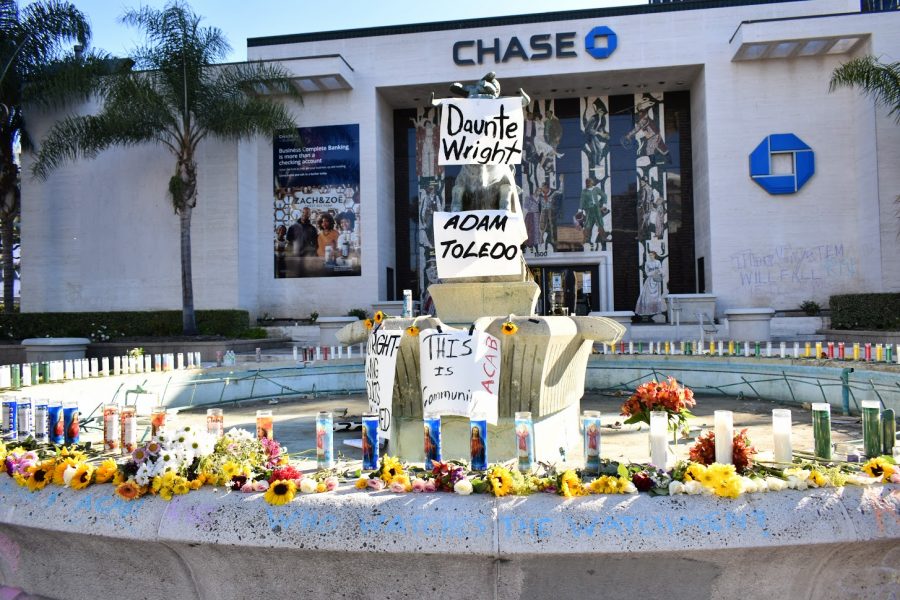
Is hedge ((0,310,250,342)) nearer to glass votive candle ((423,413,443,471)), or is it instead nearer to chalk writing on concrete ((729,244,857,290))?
chalk writing on concrete ((729,244,857,290))

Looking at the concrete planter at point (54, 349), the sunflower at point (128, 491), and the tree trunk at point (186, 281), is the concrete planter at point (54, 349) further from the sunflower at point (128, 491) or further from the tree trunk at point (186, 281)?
the sunflower at point (128, 491)

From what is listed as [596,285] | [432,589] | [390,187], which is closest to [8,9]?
[390,187]

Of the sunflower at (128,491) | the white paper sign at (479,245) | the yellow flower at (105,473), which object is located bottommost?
the sunflower at (128,491)

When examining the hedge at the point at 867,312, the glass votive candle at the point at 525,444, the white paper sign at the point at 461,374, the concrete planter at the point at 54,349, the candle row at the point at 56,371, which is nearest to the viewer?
the glass votive candle at the point at 525,444

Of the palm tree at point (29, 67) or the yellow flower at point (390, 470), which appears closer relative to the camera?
the yellow flower at point (390, 470)

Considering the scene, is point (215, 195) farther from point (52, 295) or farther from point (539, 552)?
point (539, 552)

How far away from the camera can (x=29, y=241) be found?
1003 inches

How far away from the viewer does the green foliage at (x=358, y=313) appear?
23.6 metres

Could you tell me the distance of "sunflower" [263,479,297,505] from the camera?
10.6 ft

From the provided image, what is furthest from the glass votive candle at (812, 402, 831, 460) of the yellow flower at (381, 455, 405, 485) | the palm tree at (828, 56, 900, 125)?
the palm tree at (828, 56, 900, 125)

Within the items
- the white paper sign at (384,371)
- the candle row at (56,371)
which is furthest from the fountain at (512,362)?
the candle row at (56,371)

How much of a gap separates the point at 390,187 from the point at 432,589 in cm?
2515

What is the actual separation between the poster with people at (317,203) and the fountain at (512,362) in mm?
18133

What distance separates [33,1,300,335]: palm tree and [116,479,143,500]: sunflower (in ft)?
62.6
